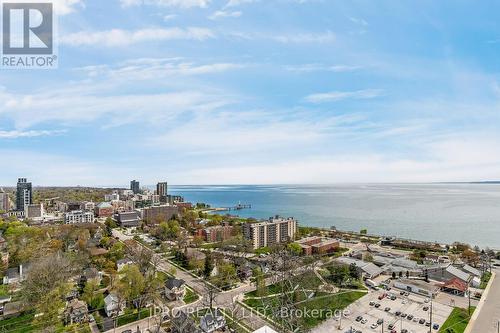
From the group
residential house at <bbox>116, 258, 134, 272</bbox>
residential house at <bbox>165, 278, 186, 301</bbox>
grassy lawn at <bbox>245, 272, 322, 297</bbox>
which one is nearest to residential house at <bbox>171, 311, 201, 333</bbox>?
residential house at <bbox>165, 278, 186, 301</bbox>

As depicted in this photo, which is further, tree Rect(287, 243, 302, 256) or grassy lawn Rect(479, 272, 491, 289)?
tree Rect(287, 243, 302, 256)

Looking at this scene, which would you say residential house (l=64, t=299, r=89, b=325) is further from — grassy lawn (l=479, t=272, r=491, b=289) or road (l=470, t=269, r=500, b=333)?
grassy lawn (l=479, t=272, r=491, b=289)

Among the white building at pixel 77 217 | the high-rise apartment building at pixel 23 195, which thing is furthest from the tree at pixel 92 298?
the high-rise apartment building at pixel 23 195

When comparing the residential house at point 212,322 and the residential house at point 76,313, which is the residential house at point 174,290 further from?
the residential house at point 76,313

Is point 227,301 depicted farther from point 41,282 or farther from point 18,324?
point 18,324

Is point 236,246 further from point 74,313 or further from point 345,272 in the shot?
point 74,313

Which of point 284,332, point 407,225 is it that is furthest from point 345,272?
point 407,225
